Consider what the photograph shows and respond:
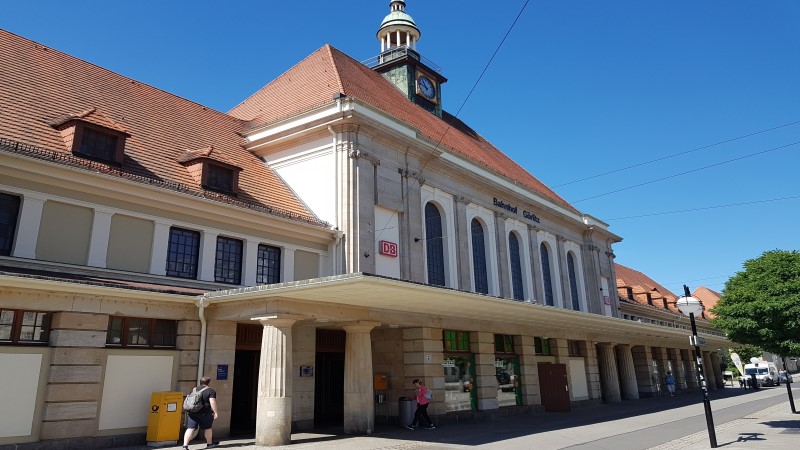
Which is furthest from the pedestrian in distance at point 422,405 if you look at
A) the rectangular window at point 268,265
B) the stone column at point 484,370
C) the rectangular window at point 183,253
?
the rectangular window at point 183,253

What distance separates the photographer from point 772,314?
1734 centimetres

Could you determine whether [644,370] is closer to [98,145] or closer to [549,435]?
[549,435]

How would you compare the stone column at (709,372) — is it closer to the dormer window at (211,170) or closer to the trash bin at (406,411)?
the trash bin at (406,411)

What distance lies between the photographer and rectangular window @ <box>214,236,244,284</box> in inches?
741

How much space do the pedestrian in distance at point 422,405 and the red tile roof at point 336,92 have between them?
12.3m

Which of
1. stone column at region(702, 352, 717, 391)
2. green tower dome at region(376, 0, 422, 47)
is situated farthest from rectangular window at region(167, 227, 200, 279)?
stone column at region(702, 352, 717, 391)

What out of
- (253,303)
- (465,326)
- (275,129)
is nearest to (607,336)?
(465,326)

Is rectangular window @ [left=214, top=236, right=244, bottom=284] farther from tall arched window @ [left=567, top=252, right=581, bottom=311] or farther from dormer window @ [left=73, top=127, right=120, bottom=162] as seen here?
tall arched window @ [left=567, top=252, right=581, bottom=311]

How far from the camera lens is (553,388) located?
1075 inches

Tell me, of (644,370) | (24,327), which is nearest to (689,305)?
(24,327)

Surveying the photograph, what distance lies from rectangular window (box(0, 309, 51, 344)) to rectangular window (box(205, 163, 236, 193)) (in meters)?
7.17

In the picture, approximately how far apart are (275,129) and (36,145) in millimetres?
10587

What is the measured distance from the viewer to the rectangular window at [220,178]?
64.4 ft

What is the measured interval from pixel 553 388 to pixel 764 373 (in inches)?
1661
